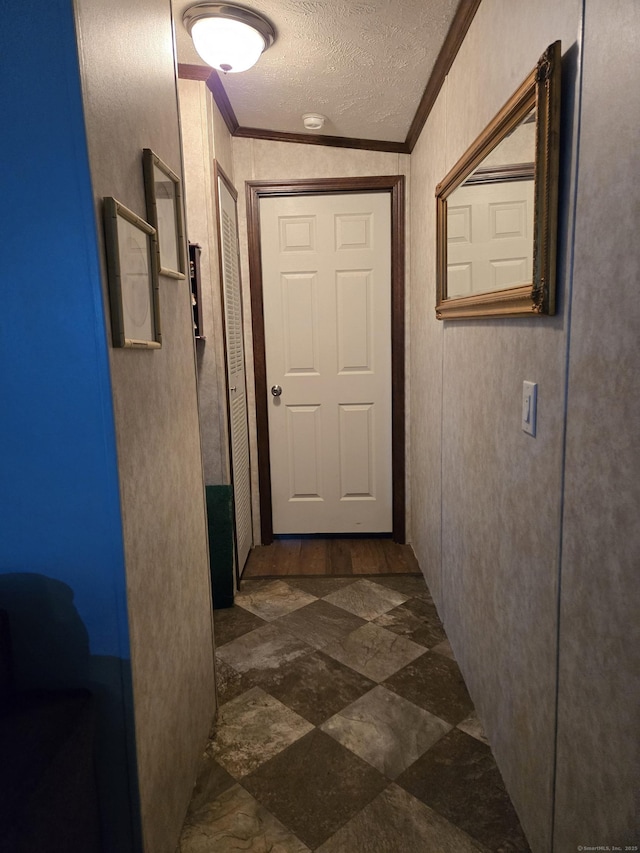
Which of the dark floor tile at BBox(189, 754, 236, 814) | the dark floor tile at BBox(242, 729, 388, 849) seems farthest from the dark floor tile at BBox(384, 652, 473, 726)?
the dark floor tile at BBox(189, 754, 236, 814)

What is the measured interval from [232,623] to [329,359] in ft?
5.28


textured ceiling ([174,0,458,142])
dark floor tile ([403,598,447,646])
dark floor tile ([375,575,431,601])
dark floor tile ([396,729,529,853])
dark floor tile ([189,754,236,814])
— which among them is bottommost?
dark floor tile ([189,754,236,814])

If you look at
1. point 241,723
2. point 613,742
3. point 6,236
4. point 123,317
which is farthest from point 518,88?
point 241,723

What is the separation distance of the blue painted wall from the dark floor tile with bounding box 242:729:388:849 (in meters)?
0.50

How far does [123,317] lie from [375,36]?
5.20ft

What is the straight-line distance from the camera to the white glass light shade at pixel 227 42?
5.98 feet

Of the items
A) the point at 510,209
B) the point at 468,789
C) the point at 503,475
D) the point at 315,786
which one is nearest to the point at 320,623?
the point at 315,786

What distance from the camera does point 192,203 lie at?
7.83 ft

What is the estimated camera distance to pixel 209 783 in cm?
158

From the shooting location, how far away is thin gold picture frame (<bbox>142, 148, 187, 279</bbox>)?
1273mm

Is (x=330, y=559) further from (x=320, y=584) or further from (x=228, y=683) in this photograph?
(x=228, y=683)

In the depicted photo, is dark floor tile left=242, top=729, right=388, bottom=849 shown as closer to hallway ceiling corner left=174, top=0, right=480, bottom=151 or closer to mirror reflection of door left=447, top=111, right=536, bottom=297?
mirror reflection of door left=447, top=111, right=536, bottom=297

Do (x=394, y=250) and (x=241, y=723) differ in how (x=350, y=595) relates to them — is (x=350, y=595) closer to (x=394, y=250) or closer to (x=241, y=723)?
(x=241, y=723)

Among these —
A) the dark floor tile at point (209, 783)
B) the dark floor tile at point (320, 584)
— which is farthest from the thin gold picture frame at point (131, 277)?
the dark floor tile at point (320, 584)
